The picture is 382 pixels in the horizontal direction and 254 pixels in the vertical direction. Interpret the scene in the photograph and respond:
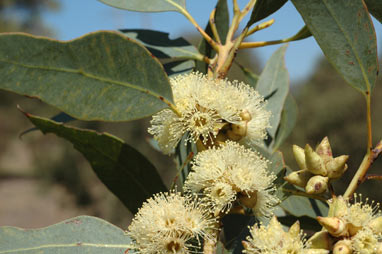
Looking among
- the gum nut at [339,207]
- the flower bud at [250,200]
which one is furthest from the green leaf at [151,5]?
the gum nut at [339,207]

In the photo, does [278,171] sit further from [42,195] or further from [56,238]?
Answer: [42,195]

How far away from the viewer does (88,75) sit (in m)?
0.76

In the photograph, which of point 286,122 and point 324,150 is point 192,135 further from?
point 286,122

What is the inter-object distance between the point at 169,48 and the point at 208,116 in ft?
1.22

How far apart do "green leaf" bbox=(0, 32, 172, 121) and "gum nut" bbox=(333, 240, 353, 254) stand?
40 centimetres

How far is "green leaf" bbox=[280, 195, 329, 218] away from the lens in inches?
39.6

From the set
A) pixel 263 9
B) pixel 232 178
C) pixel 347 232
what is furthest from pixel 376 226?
pixel 263 9

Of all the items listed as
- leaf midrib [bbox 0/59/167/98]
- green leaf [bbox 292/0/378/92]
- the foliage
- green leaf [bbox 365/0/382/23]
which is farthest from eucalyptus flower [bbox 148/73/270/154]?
green leaf [bbox 365/0/382/23]

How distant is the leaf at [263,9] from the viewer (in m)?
0.96

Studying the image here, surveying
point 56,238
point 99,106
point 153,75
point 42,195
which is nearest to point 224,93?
point 153,75

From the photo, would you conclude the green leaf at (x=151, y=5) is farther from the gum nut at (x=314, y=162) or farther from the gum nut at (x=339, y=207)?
the gum nut at (x=339, y=207)

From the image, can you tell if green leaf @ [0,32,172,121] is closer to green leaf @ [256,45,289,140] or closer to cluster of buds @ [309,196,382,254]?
cluster of buds @ [309,196,382,254]

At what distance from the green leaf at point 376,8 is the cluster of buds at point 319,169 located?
32 centimetres

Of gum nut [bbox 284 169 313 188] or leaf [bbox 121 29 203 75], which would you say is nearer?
gum nut [bbox 284 169 313 188]
